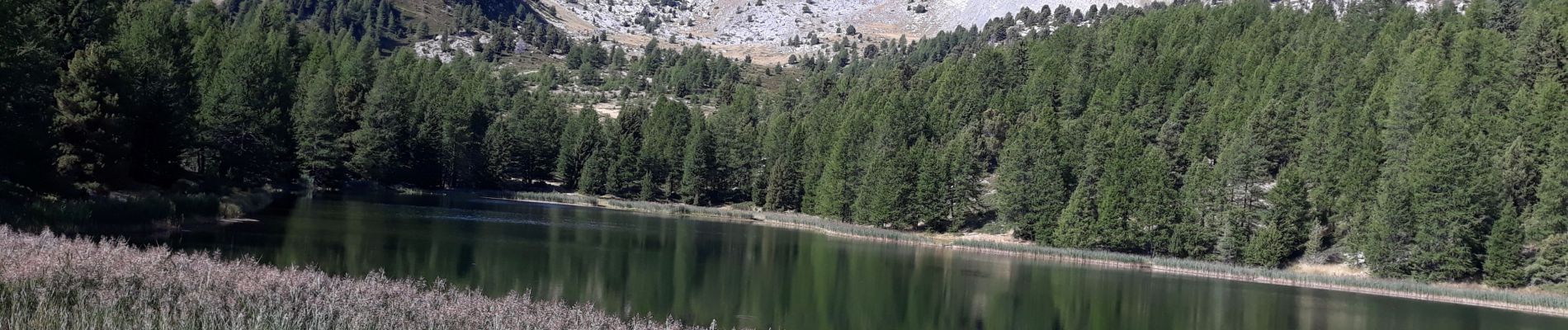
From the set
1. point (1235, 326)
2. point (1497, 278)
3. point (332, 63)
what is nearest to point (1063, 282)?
point (1235, 326)

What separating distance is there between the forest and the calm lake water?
29.6ft

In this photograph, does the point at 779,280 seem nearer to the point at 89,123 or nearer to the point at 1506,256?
the point at 89,123

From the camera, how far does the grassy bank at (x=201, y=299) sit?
1736 centimetres

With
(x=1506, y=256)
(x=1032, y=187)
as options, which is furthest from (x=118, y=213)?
(x=1506, y=256)

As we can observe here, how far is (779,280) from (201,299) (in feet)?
92.1

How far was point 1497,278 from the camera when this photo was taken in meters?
58.9

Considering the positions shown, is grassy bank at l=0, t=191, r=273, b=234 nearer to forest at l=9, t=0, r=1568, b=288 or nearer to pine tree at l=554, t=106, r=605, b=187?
forest at l=9, t=0, r=1568, b=288

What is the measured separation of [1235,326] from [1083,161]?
53.9 metres

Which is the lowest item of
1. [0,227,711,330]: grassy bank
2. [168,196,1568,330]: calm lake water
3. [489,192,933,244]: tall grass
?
[168,196,1568,330]: calm lake water

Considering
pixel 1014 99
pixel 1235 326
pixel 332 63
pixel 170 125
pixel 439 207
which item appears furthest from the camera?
pixel 1014 99

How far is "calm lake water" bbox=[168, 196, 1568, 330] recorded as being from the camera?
1406 inches

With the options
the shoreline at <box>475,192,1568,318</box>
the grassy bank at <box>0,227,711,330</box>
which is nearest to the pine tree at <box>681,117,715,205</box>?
the shoreline at <box>475,192,1568,318</box>

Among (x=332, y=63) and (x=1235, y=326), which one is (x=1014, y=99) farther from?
(x=1235, y=326)

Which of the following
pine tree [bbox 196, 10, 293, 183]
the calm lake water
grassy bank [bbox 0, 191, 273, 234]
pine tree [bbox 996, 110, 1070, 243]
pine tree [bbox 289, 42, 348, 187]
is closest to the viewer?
grassy bank [bbox 0, 191, 273, 234]
